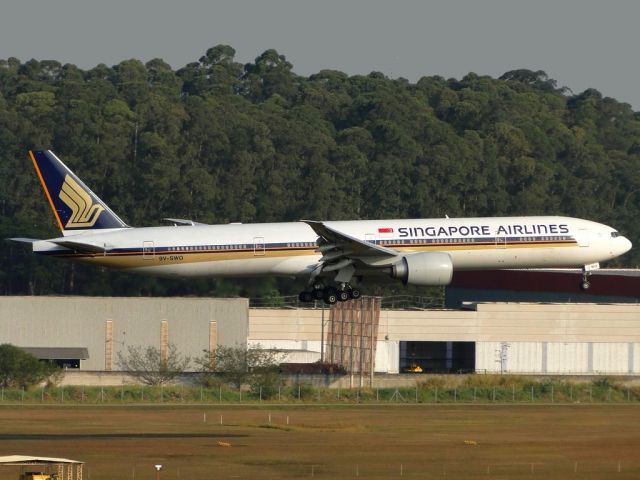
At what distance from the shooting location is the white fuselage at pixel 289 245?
8438 centimetres

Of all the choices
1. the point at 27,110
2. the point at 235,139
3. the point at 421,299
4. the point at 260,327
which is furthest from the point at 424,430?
the point at 27,110

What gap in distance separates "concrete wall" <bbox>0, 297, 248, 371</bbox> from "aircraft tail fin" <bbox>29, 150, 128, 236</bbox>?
3050cm

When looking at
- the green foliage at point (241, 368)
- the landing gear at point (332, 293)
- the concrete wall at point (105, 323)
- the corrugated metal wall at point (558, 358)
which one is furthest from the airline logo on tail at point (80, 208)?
the corrugated metal wall at point (558, 358)

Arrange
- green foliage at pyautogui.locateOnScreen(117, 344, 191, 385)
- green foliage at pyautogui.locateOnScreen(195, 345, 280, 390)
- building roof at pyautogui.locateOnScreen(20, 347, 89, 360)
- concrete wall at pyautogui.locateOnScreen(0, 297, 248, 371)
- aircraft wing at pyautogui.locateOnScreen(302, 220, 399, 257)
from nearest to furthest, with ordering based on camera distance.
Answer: aircraft wing at pyautogui.locateOnScreen(302, 220, 399, 257) → green foliage at pyautogui.locateOnScreen(195, 345, 280, 390) → green foliage at pyautogui.locateOnScreen(117, 344, 191, 385) → building roof at pyautogui.locateOnScreen(20, 347, 89, 360) → concrete wall at pyautogui.locateOnScreen(0, 297, 248, 371)

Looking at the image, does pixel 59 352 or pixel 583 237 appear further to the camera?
pixel 59 352

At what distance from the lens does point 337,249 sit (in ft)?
277

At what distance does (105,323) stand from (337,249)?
40454 mm

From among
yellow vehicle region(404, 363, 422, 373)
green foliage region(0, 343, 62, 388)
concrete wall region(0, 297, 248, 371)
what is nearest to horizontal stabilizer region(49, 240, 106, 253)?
green foliage region(0, 343, 62, 388)

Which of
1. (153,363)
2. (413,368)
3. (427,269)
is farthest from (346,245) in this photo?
(413,368)

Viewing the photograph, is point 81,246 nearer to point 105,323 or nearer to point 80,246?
point 80,246

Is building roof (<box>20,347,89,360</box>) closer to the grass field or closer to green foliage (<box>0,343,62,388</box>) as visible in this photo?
green foliage (<box>0,343,62,388</box>)

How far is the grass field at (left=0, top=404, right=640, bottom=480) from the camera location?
73875 mm

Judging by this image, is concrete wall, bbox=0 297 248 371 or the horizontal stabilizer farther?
concrete wall, bbox=0 297 248 371

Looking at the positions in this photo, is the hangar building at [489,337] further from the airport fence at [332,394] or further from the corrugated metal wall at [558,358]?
the airport fence at [332,394]
